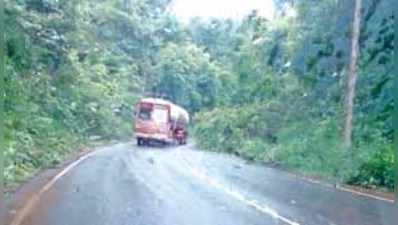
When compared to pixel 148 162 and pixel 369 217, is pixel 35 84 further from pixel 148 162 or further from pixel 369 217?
pixel 369 217

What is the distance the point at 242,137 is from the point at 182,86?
20548mm

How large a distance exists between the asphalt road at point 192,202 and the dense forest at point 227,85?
6.76 ft

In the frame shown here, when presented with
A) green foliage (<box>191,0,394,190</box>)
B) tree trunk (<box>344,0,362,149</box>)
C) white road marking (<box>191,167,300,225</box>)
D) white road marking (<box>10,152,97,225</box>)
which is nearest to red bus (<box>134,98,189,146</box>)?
green foliage (<box>191,0,394,190</box>)

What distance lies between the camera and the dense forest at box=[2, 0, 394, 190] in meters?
24.5

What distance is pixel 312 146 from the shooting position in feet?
92.5

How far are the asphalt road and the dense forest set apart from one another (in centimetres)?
206

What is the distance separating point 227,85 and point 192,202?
42653 mm

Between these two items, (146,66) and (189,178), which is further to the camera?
(146,66)

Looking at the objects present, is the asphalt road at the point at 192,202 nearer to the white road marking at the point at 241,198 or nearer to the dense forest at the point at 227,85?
the white road marking at the point at 241,198

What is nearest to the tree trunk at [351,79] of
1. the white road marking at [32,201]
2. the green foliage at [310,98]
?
the green foliage at [310,98]

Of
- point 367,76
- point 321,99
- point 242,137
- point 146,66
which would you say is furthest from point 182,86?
point 367,76

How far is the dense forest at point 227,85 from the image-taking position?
24.5m

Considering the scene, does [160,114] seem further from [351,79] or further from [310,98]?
[351,79]

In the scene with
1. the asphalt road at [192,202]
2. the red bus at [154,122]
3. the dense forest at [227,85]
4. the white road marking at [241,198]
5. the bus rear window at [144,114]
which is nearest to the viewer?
the asphalt road at [192,202]
